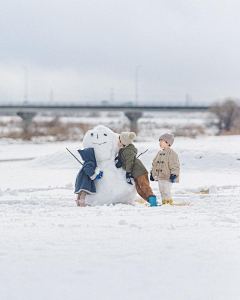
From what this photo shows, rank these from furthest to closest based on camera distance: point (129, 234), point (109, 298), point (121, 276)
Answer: point (129, 234) → point (121, 276) → point (109, 298)

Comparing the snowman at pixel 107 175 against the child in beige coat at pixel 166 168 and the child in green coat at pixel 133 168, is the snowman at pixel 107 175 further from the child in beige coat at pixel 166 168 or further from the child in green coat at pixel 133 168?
the child in beige coat at pixel 166 168

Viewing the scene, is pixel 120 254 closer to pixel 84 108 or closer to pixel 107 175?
pixel 107 175

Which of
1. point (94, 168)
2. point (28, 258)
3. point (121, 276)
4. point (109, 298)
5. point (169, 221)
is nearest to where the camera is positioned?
point (109, 298)

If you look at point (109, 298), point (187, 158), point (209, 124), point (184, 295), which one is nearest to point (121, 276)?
point (109, 298)

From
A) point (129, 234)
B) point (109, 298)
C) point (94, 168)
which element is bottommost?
point (109, 298)

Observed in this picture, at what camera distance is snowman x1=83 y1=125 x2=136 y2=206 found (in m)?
7.87

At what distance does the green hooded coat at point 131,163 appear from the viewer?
25.8 ft

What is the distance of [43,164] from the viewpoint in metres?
17.5

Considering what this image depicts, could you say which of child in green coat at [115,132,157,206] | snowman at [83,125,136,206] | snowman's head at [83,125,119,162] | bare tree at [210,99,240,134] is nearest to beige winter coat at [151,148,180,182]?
child in green coat at [115,132,157,206]

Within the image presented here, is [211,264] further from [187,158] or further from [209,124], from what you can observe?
[209,124]

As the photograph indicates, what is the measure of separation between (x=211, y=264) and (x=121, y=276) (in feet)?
2.99

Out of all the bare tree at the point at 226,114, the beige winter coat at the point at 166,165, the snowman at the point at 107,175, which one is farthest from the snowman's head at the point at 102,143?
the bare tree at the point at 226,114

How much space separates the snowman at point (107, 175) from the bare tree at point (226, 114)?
37.2 m

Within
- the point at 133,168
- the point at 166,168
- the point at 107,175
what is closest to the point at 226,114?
the point at 166,168
